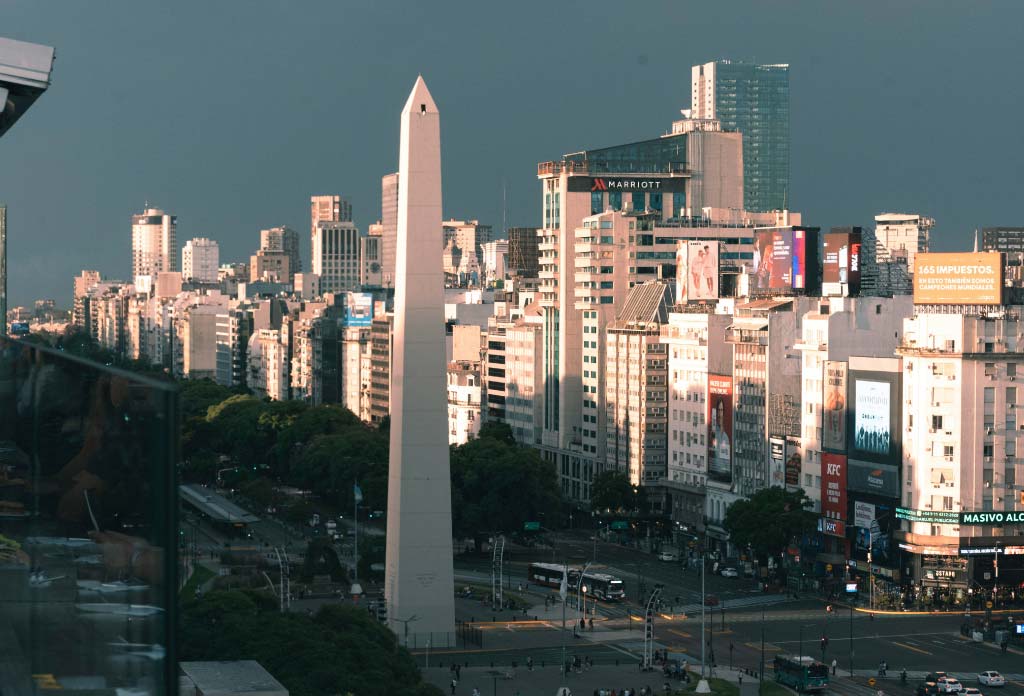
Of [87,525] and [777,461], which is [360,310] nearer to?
[777,461]

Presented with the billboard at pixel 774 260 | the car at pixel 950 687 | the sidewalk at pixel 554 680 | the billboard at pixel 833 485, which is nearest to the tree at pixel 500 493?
the billboard at pixel 774 260

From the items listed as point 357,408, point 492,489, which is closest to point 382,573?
point 492,489

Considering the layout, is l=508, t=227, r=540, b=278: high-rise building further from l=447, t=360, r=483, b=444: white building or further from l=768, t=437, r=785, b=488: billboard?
l=768, t=437, r=785, b=488: billboard

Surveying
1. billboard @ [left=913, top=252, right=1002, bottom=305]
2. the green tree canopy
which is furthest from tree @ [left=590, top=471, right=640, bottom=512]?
the green tree canopy

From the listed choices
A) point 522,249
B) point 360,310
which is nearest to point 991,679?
point 522,249

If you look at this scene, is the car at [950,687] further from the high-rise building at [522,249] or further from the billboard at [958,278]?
the high-rise building at [522,249]
